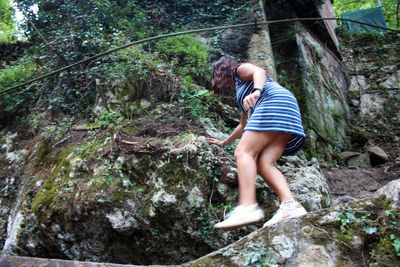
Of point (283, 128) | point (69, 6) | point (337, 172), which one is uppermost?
point (69, 6)

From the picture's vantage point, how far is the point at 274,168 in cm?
247

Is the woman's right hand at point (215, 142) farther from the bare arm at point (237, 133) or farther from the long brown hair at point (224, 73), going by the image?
the long brown hair at point (224, 73)

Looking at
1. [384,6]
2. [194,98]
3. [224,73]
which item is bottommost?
[384,6]

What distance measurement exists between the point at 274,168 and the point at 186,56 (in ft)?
11.1

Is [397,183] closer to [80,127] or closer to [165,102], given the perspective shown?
[165,102]

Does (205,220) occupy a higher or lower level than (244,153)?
lower

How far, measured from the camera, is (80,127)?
4.31m

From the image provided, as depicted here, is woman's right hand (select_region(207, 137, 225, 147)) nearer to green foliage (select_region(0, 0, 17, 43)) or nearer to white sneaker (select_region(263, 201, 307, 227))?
white sneaker (select_region(263, 201, 307, 227))

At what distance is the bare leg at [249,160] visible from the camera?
229cm

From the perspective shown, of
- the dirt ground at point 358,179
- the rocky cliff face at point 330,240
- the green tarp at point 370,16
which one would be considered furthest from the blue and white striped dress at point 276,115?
the green tarp at point 370,16

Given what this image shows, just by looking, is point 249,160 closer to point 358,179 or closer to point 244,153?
point 244,153

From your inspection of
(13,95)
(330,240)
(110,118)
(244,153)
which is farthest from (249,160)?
(13,95)

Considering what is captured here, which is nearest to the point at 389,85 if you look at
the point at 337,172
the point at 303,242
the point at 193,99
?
the point at 337,172

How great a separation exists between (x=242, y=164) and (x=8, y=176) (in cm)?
404
